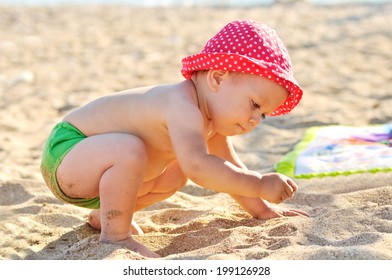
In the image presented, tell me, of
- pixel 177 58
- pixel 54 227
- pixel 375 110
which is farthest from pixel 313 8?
pixel 54 227

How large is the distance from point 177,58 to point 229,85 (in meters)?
4.10

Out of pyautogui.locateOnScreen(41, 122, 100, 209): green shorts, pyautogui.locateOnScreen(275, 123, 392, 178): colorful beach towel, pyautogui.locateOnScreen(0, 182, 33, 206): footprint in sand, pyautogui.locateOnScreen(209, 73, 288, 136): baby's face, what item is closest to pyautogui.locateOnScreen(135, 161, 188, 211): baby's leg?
pyautogui.locateOnScreen(41, 122, 100, 209): green shorts

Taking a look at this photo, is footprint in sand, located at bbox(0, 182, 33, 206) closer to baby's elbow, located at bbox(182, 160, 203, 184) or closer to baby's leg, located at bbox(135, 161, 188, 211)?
baby's leg, located at bbox(135, 161, 188, 211)

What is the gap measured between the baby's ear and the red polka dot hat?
3cm

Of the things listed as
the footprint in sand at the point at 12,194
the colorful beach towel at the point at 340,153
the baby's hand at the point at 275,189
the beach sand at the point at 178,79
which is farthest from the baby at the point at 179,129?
the colorful beach towel at the point at 340,153

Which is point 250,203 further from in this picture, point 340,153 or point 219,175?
point 340,153

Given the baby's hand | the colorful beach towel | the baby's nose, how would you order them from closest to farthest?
the baby's hand
the baby's nose
the colorful beach towel

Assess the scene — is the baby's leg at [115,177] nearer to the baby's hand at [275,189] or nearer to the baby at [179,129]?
the baby at [179,129]

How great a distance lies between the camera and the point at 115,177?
2.45m

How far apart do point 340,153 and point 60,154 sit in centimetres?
158

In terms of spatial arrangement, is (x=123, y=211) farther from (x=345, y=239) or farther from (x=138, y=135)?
(x=345, y=239)

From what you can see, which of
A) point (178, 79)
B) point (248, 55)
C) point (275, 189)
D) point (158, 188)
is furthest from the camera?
point (178, 79)

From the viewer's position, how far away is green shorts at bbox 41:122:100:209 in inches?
104

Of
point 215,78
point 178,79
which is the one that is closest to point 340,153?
point 215,78
